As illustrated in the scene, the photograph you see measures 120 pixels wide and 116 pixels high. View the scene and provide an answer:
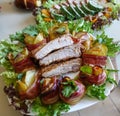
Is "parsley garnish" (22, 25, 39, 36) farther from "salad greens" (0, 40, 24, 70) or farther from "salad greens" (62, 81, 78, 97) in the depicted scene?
"salad greens" (62, 81, 78, 97)

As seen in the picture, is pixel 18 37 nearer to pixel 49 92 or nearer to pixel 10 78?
pixel 10 78

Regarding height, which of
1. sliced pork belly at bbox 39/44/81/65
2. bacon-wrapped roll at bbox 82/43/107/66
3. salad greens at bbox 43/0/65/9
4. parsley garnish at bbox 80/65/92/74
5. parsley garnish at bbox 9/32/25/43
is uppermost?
salad greens at bbox 43/0/65/9

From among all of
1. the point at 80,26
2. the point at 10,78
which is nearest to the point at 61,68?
A: the point at 10,78

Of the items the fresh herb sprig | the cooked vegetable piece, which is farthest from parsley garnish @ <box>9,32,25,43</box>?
the cooked vegetable piece

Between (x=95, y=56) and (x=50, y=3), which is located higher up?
(x=50, y=3)

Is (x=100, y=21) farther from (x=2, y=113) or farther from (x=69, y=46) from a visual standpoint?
(x=2, y=113)

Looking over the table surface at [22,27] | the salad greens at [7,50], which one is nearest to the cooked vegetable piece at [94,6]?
the table surface at [22,27]
